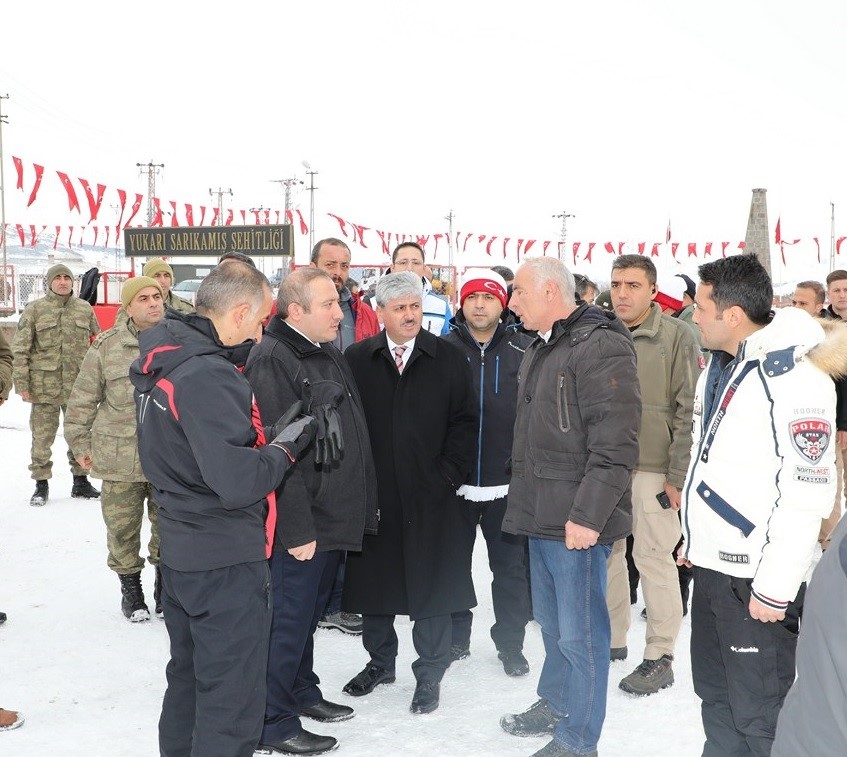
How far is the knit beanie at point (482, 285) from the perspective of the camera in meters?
4.02

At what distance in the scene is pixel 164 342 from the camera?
2.41m

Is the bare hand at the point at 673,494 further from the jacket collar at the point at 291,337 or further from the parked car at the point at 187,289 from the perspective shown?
the parked car at the point at 187,289

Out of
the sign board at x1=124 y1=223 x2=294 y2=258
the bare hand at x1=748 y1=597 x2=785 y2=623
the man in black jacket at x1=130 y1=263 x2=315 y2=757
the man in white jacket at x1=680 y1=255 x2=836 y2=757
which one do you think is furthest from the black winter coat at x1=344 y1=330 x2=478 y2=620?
the sign board at x1=124 y1=223 x2=294 y2=258

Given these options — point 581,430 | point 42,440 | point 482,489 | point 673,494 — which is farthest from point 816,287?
point 42,440

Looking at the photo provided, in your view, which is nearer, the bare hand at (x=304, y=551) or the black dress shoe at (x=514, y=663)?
the bare hand at (x=304, y=551)

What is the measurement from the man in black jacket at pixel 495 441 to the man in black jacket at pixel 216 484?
64.0 inches

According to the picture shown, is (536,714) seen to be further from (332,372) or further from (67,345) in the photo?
(67,345)

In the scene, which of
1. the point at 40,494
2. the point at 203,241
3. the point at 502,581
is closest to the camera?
the point at 502,581

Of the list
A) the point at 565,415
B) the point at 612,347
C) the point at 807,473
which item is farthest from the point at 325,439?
the point at 807,473

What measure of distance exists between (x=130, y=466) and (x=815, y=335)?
12.3ft

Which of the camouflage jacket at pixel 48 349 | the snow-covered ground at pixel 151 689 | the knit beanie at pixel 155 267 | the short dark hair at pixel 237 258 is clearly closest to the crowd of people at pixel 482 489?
the snow-covered ground at pixel 151 689

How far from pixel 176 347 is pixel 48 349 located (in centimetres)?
557

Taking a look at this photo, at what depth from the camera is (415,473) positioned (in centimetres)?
360

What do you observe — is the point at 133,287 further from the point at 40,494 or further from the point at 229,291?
the point at 40,494
